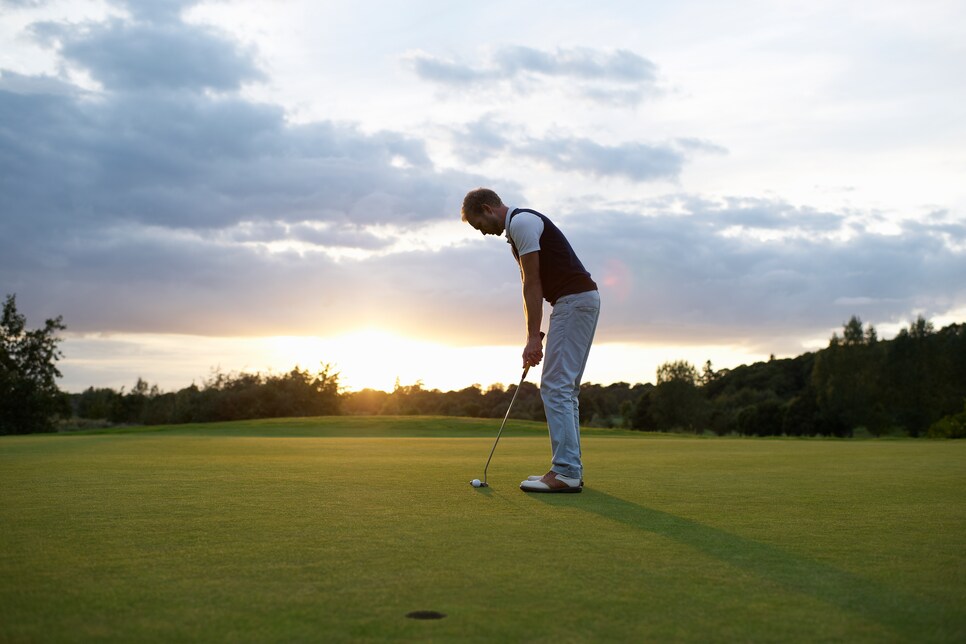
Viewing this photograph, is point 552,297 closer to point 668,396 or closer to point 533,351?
point 533,351

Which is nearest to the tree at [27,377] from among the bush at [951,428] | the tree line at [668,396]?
the tree line at [668,396]

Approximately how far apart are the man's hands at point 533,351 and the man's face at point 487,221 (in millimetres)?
833

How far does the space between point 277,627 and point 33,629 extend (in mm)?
610

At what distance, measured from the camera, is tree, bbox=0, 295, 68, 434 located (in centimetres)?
4097

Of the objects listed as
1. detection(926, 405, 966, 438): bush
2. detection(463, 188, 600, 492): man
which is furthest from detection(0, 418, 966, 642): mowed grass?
detection(926, 405, 966, 438): bush

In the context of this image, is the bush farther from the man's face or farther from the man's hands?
the man's face

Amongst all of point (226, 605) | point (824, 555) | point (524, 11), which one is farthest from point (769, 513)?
point (524, 11)

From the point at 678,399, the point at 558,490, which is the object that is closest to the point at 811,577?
the point at 558,490

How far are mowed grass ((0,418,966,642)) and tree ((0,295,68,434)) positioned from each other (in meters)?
40.8

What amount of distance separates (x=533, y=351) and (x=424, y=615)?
3633 mm

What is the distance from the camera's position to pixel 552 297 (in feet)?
19.3

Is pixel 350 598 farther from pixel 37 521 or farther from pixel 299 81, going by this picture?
pixel 299 81

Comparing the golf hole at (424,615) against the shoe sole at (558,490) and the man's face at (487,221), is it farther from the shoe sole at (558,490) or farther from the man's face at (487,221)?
the man's face at (487,221)

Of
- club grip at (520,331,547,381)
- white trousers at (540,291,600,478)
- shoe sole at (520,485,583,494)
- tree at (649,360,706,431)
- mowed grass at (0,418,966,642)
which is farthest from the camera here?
tree at (649,360,706,431)
